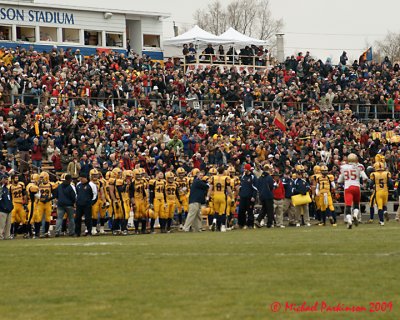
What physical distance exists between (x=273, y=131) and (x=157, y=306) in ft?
83.5

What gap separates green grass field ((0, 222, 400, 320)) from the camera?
9.98 metres

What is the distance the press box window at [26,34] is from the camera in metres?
41.0

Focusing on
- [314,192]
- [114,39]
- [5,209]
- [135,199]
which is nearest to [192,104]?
[114,39]

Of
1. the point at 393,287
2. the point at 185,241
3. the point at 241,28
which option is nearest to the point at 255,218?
the point at 185,241

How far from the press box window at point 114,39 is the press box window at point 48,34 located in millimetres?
2728

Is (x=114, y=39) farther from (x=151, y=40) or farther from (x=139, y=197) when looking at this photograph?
(x=139, y=197)

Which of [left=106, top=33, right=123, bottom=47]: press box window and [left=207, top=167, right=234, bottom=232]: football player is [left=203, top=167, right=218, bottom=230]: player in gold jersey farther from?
[left=106, top=33, right=123, bottom=47]: press box window

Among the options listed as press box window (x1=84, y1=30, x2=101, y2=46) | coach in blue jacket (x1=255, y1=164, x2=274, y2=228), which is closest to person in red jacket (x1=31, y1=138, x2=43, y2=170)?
coach in blue jacket (x1=255, y1=164, x2=274, y2=228)

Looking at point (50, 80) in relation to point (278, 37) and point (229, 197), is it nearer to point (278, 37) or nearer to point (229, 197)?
point (229, 197)

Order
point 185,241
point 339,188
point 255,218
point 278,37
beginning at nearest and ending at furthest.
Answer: point 185,241, point 255,218, point 339,188, point 278,37

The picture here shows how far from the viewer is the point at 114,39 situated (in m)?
44.5

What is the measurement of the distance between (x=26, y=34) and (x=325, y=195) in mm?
19024

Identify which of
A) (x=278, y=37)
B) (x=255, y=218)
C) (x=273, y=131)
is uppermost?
(x=278, y=37)

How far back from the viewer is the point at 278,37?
5153cm
